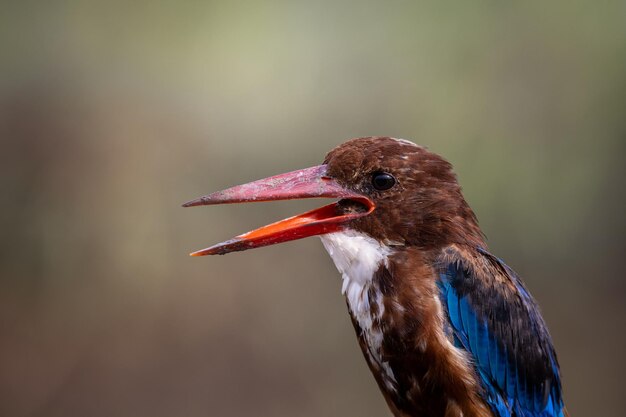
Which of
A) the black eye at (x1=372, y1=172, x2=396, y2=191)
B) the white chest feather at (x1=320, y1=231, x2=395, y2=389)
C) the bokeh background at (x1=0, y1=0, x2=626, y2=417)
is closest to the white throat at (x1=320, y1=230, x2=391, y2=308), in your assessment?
the white chest feather at (x1=320, y1=231, x2=395, y2=389)

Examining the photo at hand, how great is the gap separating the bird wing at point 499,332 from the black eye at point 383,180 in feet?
0.65

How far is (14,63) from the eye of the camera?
3771 millimetres

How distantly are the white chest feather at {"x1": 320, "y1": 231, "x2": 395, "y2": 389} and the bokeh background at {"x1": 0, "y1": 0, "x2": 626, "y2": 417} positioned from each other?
6.63ft

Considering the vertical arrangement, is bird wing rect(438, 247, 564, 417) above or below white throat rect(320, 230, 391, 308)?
below

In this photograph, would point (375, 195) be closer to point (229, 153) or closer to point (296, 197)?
point (296, 197)

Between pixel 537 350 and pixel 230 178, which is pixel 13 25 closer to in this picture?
pixel 230 178

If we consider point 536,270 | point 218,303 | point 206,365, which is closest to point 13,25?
point 218,303

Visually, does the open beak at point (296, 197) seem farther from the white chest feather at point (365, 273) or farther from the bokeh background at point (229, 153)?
the bokeh background at point (229, 153)

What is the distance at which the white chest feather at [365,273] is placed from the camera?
65.7 inches

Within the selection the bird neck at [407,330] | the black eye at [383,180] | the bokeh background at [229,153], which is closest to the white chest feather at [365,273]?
the bird neck at [407,330]

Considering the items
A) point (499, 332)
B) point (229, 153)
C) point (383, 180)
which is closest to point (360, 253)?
point (383, 180)

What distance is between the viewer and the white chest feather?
65.7 inches

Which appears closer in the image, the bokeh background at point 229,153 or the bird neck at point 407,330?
the bird neck at point 407,330

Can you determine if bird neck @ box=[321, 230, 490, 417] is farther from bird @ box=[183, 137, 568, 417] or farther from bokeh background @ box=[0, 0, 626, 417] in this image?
bokeh background @ box=[0, 0, 626, 417]
